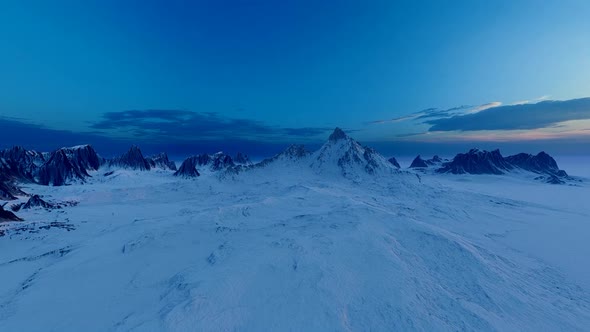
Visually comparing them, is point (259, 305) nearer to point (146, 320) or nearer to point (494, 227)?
point (146, 320)

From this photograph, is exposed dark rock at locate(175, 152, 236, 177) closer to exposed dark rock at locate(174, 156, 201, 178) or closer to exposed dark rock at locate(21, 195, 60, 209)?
exposed dark rock at locate(174, 156, 201, 178)

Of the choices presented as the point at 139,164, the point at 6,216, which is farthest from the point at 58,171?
the point at 6,216

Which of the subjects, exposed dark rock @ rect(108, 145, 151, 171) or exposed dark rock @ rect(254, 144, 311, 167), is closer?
exposed dark rock @ rect(254, 144, 311, 167)

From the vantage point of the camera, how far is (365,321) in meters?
21.2

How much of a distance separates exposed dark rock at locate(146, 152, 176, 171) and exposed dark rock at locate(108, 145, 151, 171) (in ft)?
50.6

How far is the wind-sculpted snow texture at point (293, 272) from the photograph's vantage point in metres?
21.8

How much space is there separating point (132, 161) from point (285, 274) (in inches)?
6052

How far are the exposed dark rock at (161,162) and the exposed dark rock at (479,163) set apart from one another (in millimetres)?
193370

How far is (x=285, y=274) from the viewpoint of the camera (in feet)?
90.0

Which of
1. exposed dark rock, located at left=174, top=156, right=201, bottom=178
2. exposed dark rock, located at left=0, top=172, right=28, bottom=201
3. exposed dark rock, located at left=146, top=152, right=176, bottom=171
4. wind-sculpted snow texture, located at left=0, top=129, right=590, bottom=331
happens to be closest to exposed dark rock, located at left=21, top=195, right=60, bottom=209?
wind-sculpted snow texture, located at left=0, top=129, right=590, bottom=331

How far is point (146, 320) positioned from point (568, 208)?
105900 millimetres

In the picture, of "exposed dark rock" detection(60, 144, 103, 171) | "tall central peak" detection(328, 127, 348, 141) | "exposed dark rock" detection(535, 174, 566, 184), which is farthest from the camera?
"exposed dark rock" detection(535, 174, 566, 184)

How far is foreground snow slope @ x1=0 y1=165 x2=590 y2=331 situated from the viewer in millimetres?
21812

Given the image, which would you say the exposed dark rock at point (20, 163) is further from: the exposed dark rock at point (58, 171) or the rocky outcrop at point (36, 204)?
the rocky outcrop at point (36, 204)
